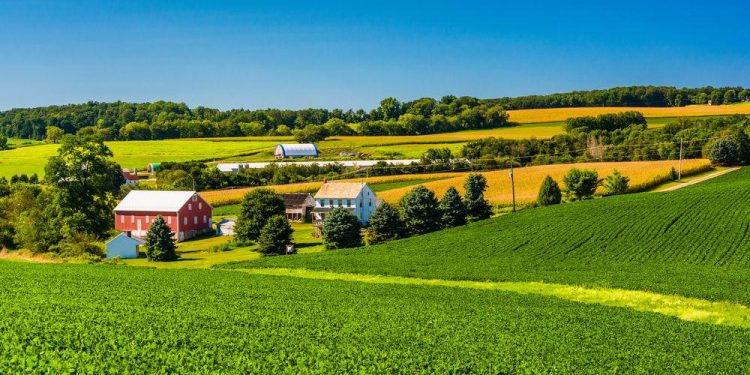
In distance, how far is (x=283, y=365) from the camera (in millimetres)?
15461

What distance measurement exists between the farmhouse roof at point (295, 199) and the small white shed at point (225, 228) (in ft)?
28.2

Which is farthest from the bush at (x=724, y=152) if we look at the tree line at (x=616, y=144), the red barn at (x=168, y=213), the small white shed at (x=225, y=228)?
the red barn at (x=168, y=213)

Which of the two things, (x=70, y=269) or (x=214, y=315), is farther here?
(x=70, y=269)

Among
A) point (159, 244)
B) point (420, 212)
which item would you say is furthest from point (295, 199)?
point (159, 244)

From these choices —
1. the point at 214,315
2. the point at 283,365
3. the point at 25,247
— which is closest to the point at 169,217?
the point at 25,247

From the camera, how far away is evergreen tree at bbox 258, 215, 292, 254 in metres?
Answer: 56.3

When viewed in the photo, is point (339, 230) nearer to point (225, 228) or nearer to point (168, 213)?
point (225, 228)

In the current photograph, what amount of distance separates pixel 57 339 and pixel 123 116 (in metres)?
175

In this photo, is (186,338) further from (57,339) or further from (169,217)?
(169,217)

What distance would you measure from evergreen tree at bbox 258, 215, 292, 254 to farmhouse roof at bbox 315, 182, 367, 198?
19665 millimetres

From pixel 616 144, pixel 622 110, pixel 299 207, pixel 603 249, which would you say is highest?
pixel 622 110

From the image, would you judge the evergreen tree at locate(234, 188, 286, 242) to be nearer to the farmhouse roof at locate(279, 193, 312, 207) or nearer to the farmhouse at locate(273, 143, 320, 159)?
the farmhouse roof at locate(279, 193, 312, 207)

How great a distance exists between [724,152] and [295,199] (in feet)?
172

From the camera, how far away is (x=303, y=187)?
94.1 meters
